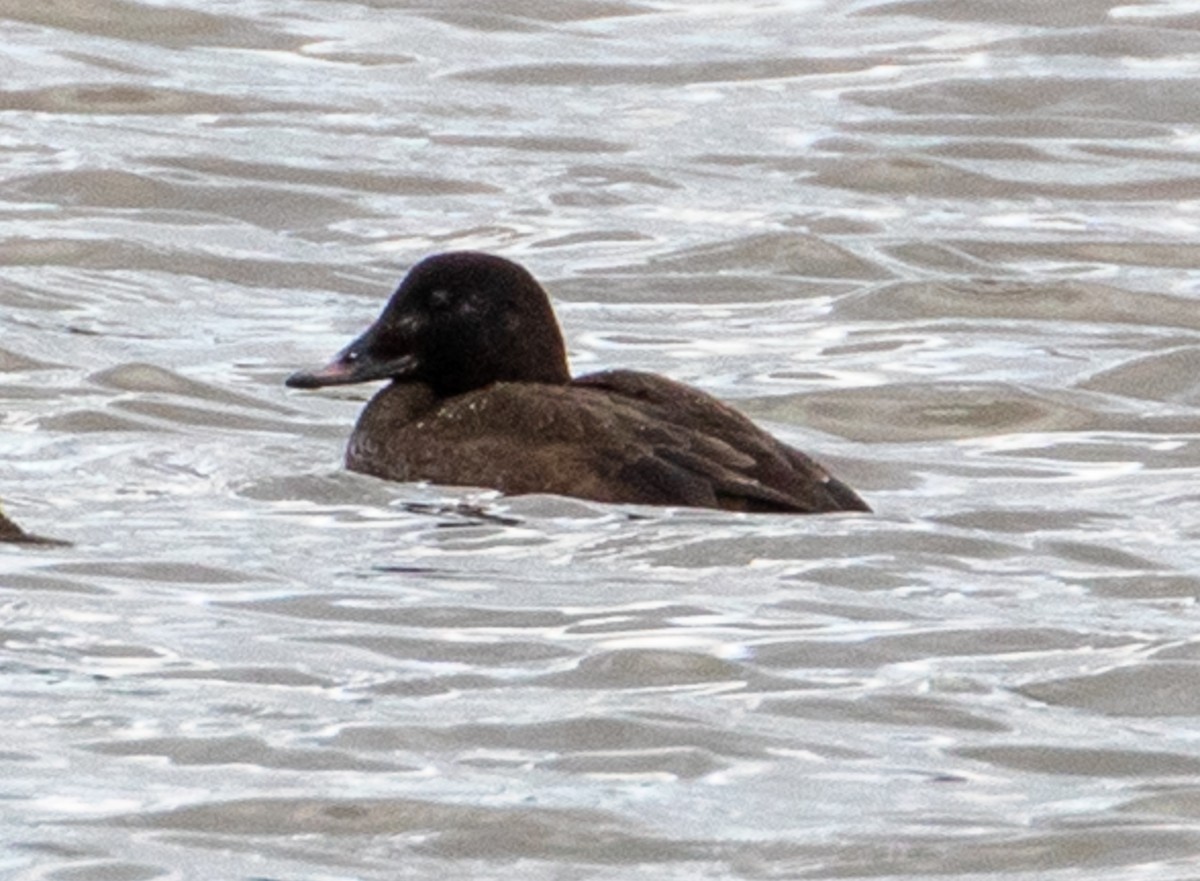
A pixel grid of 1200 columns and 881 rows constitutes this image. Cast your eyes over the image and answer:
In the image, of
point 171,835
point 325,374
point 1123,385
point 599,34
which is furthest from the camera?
point 599,34

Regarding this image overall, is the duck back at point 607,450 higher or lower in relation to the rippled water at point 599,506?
higher

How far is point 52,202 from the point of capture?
54.6 ft

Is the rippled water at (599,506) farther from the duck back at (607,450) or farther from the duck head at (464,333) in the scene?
the duck head at (464,333)

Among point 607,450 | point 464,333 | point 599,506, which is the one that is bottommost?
point 599,506

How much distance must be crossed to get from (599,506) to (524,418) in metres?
0.40

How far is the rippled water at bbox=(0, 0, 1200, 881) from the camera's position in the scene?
27.0 ft

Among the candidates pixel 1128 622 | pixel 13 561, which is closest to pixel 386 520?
pixel 13 561

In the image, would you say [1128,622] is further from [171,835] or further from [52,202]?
[52,202]

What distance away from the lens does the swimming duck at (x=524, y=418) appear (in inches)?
430

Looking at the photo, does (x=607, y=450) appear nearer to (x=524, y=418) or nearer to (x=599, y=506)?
(x=599, y=506)

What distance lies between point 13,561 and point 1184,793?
309cm

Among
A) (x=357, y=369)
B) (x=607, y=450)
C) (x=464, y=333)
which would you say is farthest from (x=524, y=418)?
(x=357, y=369)

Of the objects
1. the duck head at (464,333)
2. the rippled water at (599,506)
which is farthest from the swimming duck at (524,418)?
the rippled water at (599,506)

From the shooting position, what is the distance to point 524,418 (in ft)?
36.7
